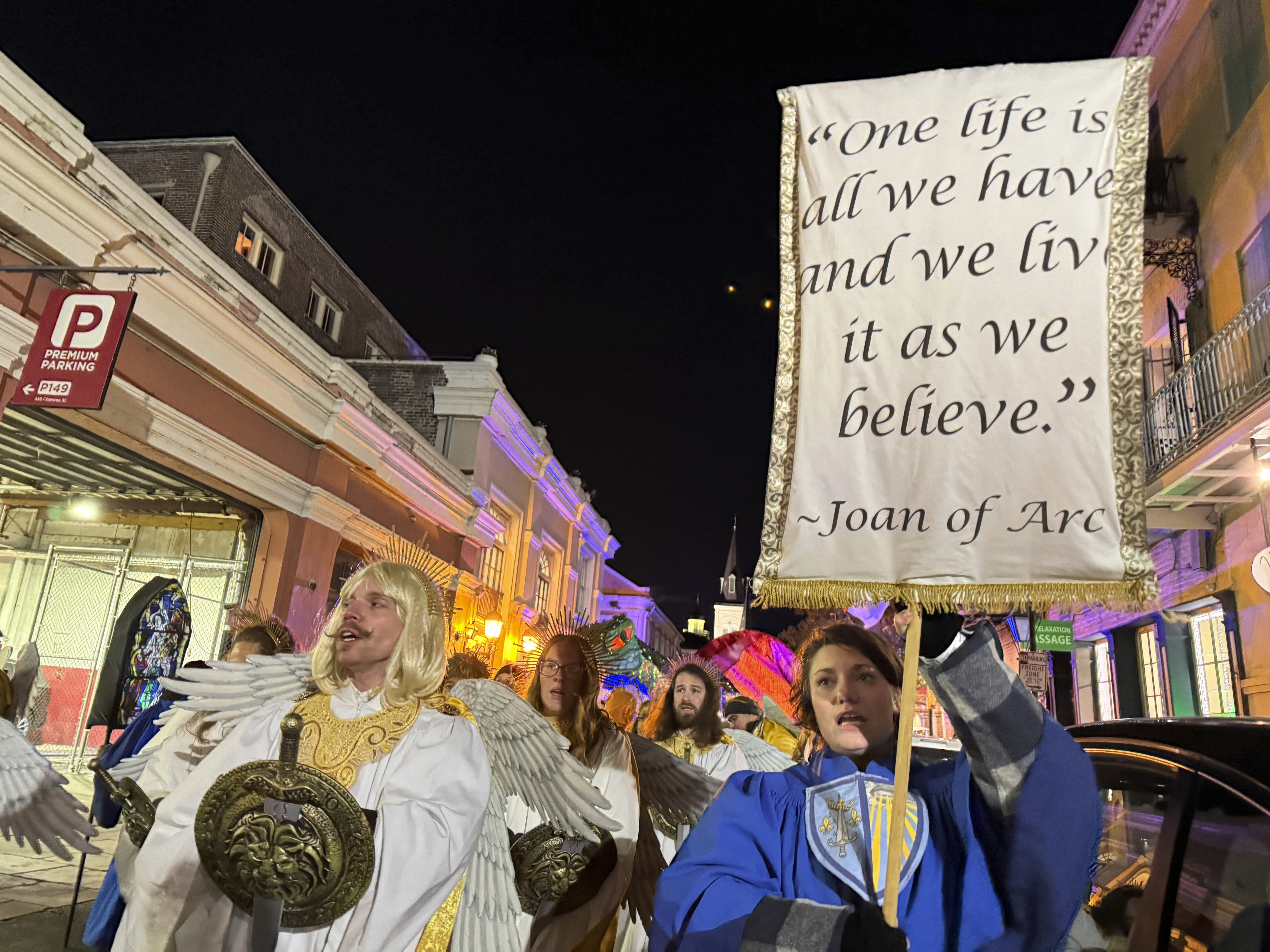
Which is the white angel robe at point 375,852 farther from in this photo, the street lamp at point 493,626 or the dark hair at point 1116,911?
the street lamp at point 493,626

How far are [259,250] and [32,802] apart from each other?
1628 cm

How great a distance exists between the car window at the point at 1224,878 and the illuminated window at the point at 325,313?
1979 cm

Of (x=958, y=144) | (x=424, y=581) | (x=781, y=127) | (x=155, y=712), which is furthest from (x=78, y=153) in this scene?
(x=958, y=144)

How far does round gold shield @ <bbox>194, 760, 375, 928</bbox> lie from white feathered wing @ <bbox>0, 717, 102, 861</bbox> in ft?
2.80

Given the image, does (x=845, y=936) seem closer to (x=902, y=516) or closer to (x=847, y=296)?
(x=902, y=516)

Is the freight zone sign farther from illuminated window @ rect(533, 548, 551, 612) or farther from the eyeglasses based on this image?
illuminated window @ rect(533, 548, 551, 612)

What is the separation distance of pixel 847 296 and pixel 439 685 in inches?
81.0

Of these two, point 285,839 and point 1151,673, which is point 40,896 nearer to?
point 285,839

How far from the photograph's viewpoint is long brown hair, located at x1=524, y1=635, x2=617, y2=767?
451 centimetres

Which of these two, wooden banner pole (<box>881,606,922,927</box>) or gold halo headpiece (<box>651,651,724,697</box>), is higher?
gold halo headpiece (<box>651,651,724,697</box>)

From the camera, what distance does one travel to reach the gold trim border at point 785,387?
2.28 meters

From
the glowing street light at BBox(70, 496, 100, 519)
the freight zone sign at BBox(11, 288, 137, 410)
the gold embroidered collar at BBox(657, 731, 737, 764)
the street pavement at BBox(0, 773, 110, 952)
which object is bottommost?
the street pavement at BBox(0, 773, 110, 952)

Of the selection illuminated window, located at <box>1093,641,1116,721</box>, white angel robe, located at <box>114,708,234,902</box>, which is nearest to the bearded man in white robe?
white angel robe, located at <box>114,708,234,902</box>

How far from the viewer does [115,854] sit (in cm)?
418
